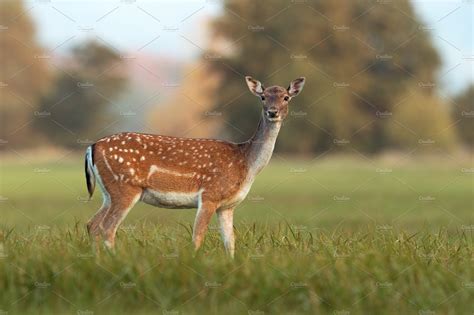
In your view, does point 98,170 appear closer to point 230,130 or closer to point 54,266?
point 54,266

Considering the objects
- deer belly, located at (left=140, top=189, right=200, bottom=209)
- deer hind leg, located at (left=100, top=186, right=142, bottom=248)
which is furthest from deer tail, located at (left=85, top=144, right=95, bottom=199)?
deer belly, located at (left=140, top=189, right=200, bottom=209)

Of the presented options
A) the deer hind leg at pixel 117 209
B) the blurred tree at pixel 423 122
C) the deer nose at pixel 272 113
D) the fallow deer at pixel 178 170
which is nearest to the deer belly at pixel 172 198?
the fallow deer at pixel 178 170

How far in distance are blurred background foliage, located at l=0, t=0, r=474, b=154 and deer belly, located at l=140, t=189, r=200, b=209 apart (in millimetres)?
43728

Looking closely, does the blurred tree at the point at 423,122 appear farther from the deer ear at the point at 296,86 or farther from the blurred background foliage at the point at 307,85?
the deer ear at the point at 296,86

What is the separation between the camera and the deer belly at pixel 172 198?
13.6m

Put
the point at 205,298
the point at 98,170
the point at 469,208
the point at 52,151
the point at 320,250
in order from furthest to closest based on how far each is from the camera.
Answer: the point at 52,151
the point at 469,208
the point at 98,170
the point at 320,250
the point at 205,298

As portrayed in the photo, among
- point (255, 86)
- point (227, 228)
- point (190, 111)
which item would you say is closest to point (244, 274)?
point (227, 228)

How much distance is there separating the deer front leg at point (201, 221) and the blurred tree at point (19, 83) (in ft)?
231

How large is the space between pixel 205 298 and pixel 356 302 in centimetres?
178

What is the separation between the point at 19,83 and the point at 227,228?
78.7 m

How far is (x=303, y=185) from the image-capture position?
52.6 metres

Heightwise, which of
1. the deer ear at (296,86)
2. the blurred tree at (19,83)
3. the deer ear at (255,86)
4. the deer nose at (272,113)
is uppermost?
the deer ear at (296,86)

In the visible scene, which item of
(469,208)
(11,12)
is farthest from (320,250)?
(11,12)

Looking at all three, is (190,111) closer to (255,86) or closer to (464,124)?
(464,124)
